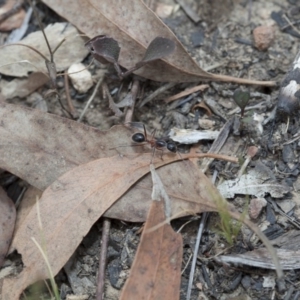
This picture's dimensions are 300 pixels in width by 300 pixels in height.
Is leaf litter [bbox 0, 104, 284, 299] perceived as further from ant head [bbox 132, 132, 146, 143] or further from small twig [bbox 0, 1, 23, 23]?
small twig [bbox 0, 1, 23, 23]

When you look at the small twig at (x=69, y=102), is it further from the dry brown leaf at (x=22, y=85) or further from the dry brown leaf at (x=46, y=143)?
the dry brown leaf at (x=46, y=143)

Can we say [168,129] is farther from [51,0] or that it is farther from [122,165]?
[51,0]

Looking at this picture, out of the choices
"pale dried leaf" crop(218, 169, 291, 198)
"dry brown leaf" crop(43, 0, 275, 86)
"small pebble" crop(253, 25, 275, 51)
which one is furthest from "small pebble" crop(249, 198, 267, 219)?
"small pebble" crop(253, 25, 275, 51)

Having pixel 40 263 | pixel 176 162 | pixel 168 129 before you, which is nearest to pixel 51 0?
pixel 168 129

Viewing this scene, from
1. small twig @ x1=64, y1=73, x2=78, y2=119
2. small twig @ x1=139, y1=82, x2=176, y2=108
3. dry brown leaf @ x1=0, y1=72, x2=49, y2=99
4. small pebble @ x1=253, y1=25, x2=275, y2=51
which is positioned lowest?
small pebble @ x1=253, y1=25, x2=275, y2=51

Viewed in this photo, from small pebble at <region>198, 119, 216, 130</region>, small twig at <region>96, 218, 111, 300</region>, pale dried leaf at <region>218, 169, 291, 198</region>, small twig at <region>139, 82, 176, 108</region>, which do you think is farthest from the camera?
small twig at <region>139, 82, 176, 108</region>

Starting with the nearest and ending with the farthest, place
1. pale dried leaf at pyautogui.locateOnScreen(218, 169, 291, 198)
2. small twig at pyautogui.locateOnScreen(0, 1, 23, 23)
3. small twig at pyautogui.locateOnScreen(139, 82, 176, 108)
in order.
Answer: pale dried leaf at pyautogui.locateOnScreen(218, 169, 291, 198), small twig at pyautogui.locateOnScreen(139, 82, 176, 108), small twig at pyautogui.locateOnScreen(0, 1, 23, 23)
